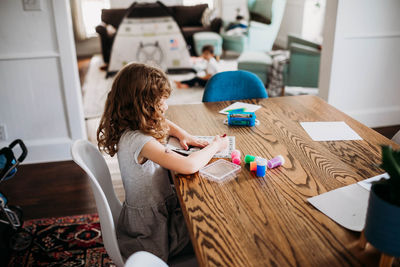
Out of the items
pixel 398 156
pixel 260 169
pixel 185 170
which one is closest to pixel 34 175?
pixel 185 170

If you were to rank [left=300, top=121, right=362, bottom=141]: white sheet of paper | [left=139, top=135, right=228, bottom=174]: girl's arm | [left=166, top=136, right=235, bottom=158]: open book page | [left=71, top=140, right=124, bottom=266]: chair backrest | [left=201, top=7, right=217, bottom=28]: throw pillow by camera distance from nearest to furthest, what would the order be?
[left=71, top=140, right=124, bottom=266]: chair backrest
[left=139, top=135, right=228, bottom=174]: girl's arm
[left=166, top=136, right=235, bottom=158]: open book page
[left=300, top=121, right=362, bottom=141]: white sheet of paper
[left=201, top=7, right=217, bottom=28]: throw pillow

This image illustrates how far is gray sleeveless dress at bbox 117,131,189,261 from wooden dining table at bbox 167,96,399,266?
0.13 m

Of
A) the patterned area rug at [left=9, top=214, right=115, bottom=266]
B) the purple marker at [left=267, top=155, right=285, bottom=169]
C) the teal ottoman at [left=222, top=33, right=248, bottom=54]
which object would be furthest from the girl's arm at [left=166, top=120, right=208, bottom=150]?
the teal ottoman at [left=222, top=33, right=248, bottom=54]

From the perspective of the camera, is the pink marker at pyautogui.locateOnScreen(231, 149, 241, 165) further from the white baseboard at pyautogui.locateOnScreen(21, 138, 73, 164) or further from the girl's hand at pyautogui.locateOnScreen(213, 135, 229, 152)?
the white baseboard at pyautogui.locateOnScreen(21, 138, 73, 164)

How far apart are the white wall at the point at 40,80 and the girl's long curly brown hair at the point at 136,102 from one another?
1592 millimetres

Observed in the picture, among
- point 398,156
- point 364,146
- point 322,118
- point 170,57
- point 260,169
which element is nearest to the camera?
point 398,156

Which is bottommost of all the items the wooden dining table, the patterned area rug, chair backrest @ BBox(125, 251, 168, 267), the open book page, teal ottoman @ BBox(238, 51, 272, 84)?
the patterned area rug

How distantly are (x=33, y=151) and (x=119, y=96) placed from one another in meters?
1.92

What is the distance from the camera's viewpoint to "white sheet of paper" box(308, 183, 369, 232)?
986mm


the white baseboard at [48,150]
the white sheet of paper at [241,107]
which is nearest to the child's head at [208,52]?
the white baseboard at [48,150]

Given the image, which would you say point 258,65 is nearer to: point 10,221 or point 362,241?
point 10,221

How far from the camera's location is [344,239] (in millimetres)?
922

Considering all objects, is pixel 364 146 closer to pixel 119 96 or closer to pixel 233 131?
pixel 233 131

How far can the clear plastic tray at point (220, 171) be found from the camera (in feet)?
4.06
